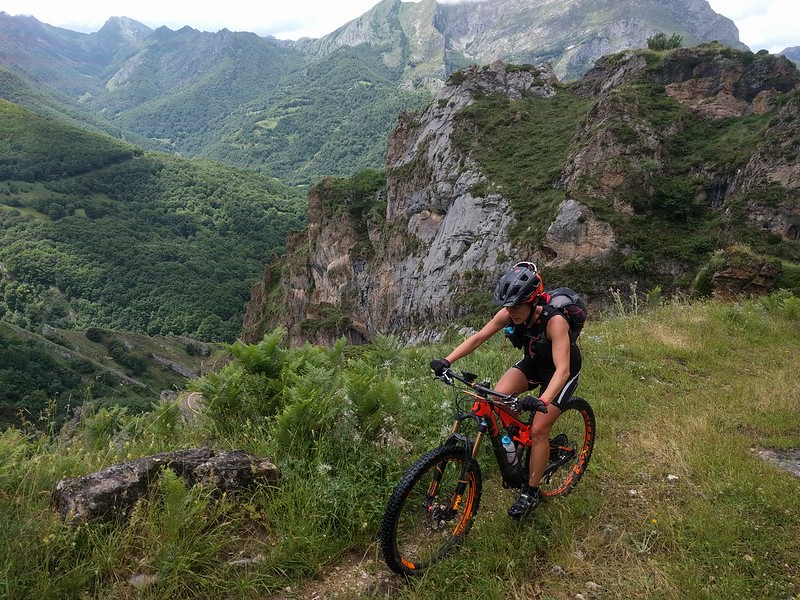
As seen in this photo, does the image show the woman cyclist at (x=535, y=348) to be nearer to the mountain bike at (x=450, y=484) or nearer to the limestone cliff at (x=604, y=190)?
the mountain bike at (x=450, y=484)

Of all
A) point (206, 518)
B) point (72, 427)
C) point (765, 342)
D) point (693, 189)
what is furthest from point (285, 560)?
point (693, 189)

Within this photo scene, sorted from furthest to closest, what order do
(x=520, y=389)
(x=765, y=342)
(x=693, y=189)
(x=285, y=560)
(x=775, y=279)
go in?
(x=693, y=189) → (x=775, y=279) → (x=765, y=342) → (x=520, y=389) → (x=285, y=560)

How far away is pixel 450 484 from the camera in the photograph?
12.8 ft

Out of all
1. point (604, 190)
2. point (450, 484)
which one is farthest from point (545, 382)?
point (604, 190)

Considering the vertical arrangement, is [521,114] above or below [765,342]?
above

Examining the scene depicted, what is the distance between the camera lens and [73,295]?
5177 inches

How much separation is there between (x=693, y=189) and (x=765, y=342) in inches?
840

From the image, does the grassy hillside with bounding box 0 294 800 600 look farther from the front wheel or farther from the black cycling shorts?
the black cycling shorts

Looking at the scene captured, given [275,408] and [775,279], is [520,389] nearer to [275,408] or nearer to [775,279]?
[275,408]

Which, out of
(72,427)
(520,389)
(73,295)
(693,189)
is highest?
(693,189)

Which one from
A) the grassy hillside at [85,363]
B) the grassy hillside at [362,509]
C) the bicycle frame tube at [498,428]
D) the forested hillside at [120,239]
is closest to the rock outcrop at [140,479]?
the grassy hillside at [362,509]

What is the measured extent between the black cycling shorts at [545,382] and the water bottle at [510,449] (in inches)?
20.6

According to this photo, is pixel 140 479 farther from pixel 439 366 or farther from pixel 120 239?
pixel 120 239

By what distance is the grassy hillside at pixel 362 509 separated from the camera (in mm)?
3164
